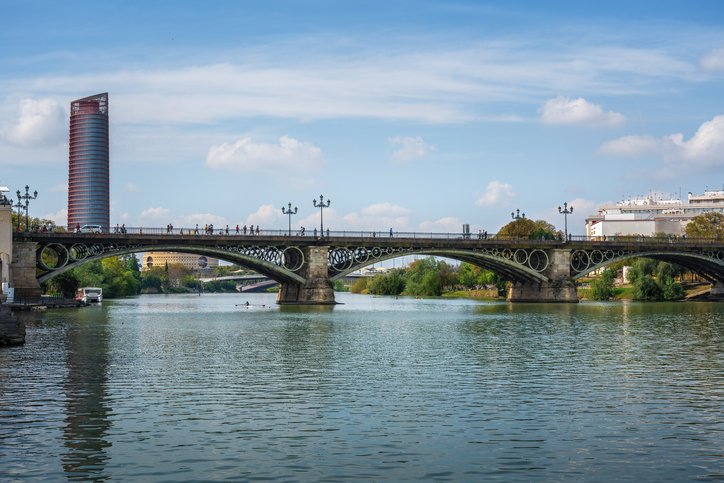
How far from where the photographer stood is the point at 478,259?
11988 cm

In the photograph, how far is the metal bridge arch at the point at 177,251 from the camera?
99.1m

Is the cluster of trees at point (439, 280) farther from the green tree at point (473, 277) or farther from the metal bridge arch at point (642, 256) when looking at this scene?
the metal bridge arch at point (642, 256)

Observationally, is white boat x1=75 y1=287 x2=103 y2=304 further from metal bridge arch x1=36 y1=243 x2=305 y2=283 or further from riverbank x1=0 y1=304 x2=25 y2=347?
riverbank x1=0 y1=304 x2=25 y2=347

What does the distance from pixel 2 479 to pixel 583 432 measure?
13.1m

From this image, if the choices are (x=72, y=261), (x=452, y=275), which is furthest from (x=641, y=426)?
(x=452, y=275)

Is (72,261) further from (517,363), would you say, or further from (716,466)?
(716,466)

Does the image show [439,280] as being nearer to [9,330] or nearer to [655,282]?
[655,282]

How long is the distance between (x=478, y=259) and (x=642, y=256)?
2182 cm

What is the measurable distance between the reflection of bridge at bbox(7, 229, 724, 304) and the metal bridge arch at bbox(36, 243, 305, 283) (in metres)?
0.10

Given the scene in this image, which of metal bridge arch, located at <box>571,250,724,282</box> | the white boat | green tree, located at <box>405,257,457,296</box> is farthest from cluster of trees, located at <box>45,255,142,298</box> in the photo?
metal bridge arch, located at <box>571,250,724,282</box>

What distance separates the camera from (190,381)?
33531 mm

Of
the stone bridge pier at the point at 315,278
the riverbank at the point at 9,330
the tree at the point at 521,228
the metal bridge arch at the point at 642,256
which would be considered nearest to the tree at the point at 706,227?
the tree at the point at 521,228

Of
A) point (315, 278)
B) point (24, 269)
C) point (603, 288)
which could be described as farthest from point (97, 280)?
point (603, 288)

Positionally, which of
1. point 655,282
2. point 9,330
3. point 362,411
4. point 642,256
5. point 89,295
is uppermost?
point 642,256
